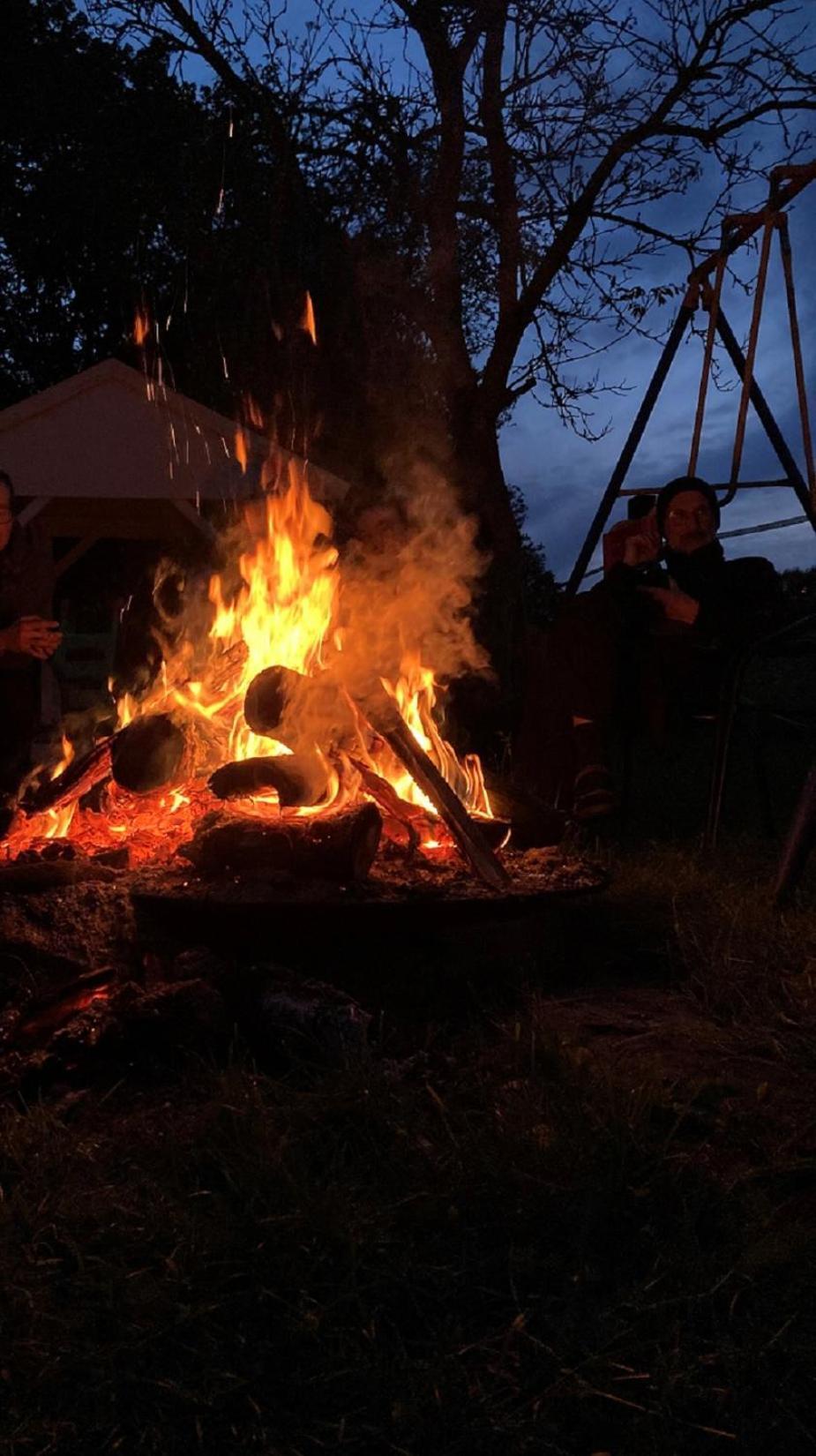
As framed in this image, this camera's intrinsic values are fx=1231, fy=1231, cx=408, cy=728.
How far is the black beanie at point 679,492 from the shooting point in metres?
5.77

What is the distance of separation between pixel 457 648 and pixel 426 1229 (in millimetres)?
3010

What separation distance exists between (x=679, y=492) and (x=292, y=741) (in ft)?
8.74

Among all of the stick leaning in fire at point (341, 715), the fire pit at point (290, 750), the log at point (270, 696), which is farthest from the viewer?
the log at point (270, 696)

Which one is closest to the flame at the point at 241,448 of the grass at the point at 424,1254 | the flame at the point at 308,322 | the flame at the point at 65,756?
the flame at the point at 308,322

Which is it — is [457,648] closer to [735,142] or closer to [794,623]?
[794,623]

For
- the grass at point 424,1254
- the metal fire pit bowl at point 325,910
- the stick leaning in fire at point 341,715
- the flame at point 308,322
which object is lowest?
the grass at point 424,1254

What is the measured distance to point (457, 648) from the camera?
15.9 feet

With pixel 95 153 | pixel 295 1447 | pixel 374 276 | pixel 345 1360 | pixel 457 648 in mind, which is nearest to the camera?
pixel 295 1447

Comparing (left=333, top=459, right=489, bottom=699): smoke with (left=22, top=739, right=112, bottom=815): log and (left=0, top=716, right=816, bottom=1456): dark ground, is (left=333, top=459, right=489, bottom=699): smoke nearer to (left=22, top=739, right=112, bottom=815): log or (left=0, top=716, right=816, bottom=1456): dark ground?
(left=22, top=739, right=112, bottom=815): log

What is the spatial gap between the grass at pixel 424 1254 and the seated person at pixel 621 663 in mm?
2355

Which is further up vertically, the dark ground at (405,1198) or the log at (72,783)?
the log at (72,783)

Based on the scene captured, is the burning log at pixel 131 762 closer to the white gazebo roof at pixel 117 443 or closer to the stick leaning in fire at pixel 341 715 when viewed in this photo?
the stick leaning in fire at pixel 341 715

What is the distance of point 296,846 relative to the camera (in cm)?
347

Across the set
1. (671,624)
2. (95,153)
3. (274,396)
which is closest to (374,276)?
(274,396)
